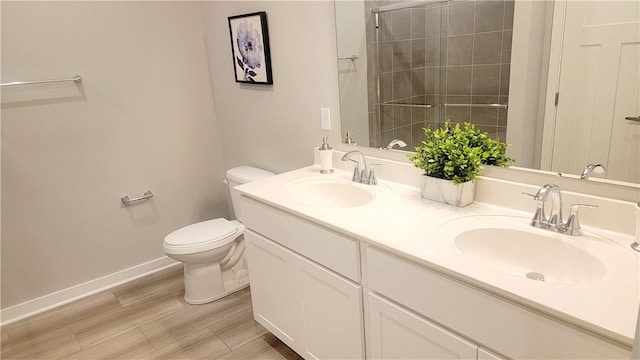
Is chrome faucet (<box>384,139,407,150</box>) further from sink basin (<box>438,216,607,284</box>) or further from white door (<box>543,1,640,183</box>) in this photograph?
white door (<box>543,1,640,183</box>)

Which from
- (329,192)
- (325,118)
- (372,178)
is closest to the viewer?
(372,178)

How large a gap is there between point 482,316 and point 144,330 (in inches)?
78.5

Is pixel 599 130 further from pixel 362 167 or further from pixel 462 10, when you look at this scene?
pixel 362 167

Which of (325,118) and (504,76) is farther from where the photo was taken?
(325,118)

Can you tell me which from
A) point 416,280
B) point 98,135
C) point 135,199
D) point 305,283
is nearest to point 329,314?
point 305,283

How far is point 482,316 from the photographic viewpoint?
3.77 ft

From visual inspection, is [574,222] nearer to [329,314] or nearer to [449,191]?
[449,191]

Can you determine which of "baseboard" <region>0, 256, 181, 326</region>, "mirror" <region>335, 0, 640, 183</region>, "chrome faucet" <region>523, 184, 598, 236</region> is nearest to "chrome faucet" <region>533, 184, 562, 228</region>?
"chrome faucet" <region>523, 184, 598, 236</region>

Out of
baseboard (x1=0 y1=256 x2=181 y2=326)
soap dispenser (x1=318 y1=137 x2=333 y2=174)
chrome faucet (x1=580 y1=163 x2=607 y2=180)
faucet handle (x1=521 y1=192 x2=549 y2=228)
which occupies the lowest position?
baseboard (x1=0 y1=256 x2=181 y2=326)

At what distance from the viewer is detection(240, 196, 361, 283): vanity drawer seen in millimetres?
1552

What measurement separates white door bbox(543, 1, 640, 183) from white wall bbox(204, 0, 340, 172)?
109 centimetres

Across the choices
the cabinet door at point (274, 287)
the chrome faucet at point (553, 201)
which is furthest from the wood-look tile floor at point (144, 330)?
the chrome faucet at point (553, 201)

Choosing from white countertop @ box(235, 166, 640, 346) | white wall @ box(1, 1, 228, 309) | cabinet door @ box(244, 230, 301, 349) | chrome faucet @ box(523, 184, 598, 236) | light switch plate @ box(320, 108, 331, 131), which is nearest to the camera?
white countertop @ box(235, 166, 640, 346)

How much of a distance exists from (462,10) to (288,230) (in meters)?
1.10
